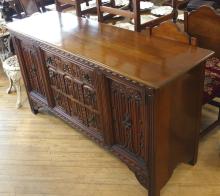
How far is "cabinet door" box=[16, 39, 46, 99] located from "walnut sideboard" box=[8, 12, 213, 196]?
19 mm

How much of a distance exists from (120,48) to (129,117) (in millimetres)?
401

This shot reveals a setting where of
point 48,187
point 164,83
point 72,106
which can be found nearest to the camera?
point 164,83

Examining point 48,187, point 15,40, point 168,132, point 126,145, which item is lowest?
point 48,187

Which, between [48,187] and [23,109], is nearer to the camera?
[48,187]

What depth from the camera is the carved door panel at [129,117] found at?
59.7 inches

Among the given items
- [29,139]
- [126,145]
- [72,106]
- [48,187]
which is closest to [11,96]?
[29,139]

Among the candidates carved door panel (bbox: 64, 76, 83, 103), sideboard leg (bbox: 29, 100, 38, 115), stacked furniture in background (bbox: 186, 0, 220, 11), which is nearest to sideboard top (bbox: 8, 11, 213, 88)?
carved door panel (bbox: 64, 76, 83, 103)

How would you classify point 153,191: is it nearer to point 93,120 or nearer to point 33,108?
point 93,120

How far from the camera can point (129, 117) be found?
5.35ft

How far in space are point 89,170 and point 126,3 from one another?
1.55 metres

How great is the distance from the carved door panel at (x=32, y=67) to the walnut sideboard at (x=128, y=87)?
0.02 m

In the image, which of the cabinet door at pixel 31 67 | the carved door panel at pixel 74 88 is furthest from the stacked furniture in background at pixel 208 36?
the cabinet door at pixel 31 67

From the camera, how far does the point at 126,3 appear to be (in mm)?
2721

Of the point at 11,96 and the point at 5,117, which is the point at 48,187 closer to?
the point at 5,117
